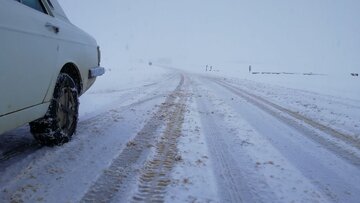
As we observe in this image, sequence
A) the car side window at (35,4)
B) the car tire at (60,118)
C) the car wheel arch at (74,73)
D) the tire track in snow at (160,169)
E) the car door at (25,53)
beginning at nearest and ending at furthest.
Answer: the car door at (25,53)
the tire track in snow at (160,169)
the car side window at (35,4)
the car tire at (60,118)
the car wheel arch at (74,73)

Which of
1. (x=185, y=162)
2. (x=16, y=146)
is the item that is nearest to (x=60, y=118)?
(x=16, y=146)

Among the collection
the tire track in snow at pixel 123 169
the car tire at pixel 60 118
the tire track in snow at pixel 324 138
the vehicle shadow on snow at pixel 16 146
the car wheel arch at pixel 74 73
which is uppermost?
the car wheel arch at pixel 74 73

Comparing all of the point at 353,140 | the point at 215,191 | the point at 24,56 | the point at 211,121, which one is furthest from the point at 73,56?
the point at 353,140

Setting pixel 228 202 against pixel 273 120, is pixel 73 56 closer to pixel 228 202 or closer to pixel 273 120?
pixel 228 202

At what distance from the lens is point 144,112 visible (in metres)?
7.08

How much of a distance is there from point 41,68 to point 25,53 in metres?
0.39

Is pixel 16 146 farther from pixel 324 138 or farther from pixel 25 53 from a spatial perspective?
pixel 324 138

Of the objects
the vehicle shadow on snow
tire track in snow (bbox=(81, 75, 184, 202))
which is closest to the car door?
the vehicle shadow on snow

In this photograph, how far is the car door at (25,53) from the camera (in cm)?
289

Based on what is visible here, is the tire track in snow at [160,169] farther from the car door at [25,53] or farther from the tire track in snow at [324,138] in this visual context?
the tire track in snow at [324,138]

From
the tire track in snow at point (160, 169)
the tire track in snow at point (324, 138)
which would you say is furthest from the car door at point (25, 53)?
the tire track in snow at point (324, 138)

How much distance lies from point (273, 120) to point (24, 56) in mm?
4760

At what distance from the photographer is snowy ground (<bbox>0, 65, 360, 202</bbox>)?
3.08 metres

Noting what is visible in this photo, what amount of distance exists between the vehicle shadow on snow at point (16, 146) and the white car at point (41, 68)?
19cm
